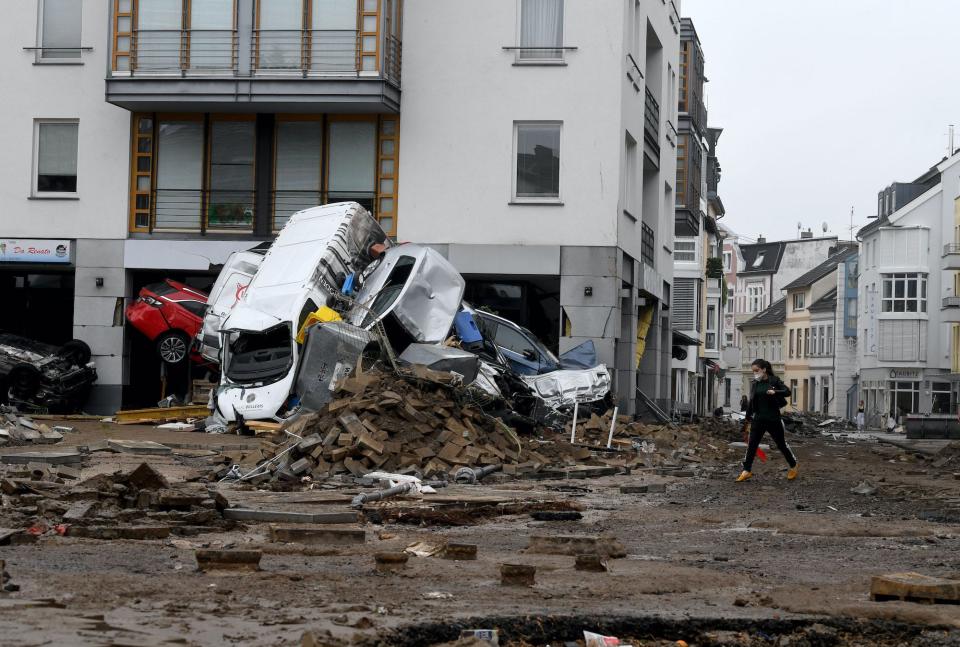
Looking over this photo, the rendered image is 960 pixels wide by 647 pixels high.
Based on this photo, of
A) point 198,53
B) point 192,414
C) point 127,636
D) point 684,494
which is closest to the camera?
point 127,636

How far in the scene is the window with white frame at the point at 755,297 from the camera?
122 meters

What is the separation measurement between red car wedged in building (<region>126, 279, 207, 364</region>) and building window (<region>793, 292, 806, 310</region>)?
85.4 m

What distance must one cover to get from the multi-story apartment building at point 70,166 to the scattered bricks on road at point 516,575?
23.3 meters

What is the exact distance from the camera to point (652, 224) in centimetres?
3691

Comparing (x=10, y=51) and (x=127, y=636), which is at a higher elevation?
(x=10, y=51)

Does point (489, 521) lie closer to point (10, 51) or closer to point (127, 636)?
point (127, 636)

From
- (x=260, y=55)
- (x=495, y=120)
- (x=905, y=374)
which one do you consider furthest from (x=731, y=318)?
(x=260, y=55)

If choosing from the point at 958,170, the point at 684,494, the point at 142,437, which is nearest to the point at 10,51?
the point at 142,437

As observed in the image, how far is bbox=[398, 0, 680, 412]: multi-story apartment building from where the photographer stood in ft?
Answer: 94.0

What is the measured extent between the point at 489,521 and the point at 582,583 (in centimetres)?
408

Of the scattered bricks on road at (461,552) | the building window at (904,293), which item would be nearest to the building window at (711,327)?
the building window at (904,293)

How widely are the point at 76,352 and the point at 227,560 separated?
72.3ft

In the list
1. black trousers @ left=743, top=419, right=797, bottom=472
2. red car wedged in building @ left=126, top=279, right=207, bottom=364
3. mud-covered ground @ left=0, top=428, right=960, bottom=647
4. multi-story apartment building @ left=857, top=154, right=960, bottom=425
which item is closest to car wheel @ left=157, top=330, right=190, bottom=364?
red car wedged in building @ left=126, top=279, right=207, bottom=364

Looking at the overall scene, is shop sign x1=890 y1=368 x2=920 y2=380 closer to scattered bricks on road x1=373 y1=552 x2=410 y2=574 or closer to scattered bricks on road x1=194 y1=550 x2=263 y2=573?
scattered bricks on road x1=373 y1=552 x2=410 y2=574
